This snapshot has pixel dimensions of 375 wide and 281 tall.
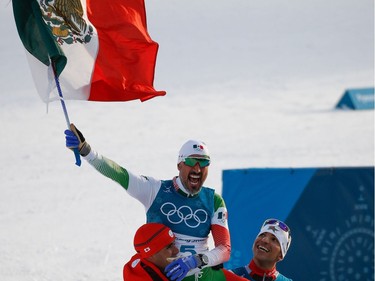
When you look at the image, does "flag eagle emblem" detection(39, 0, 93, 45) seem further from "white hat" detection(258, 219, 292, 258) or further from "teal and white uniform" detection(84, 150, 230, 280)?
"white hat" detection(258, 219, 292, 258)

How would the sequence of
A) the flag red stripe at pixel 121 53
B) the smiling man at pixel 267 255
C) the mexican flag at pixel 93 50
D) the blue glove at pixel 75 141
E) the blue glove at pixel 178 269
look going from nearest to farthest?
the blue glove at pixel 178 269 → the blue glove at pixel 75 141 → the smiling man at pixel 267 255 → the mexican flag at pixel 93 50 → the flag red stripe at pixel 121 53

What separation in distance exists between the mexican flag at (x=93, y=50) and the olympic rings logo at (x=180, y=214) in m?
0.83

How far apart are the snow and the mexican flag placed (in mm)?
3399

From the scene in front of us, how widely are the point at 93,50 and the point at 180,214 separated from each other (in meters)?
1.35

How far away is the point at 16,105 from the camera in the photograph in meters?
18.4

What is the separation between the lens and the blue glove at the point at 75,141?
5.66m

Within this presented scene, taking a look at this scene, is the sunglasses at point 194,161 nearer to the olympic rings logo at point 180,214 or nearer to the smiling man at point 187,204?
the smiling man at point 187,204

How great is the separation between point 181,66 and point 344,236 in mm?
14594

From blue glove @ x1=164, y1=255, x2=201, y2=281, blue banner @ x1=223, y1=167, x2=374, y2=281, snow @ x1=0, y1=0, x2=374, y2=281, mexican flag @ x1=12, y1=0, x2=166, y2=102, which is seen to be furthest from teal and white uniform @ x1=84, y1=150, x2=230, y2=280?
snow @ x1=0, y1=0, x2=374, y2=281

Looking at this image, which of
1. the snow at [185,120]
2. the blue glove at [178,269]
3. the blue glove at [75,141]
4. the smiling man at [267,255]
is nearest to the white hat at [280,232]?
the smiling man at [267,255]

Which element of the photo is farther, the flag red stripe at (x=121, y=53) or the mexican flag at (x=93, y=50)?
the flag red stripe at (x=121, y=53)

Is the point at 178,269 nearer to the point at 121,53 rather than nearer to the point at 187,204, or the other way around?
the point at 187,204

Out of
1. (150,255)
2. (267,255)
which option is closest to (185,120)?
(267,255)

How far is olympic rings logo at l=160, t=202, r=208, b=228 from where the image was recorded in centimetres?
604
